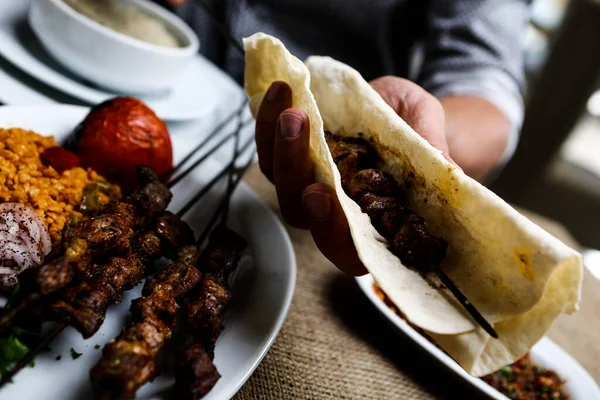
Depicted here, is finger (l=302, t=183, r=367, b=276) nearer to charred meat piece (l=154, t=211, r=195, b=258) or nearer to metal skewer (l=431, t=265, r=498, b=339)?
metal skewer (l=431, t=265, r=498, b=339)

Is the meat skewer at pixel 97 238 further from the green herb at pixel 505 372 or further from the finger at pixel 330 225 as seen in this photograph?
the green herb at pixel 505 372

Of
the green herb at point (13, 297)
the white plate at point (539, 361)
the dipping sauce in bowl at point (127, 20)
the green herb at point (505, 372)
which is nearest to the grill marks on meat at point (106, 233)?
the green herb at point (13, 297)

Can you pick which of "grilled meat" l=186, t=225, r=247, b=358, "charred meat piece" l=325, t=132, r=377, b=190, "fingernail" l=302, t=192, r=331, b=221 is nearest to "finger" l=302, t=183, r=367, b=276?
"fingernail" l=302, t=192, r=331, b=221

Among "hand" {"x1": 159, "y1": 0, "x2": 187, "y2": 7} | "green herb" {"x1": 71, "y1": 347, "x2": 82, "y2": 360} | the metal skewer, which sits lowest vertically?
"hand" {"x1": 159, "y1": 0, "x2": 187, "y2": 7}

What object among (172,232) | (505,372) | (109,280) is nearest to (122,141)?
(172,232)

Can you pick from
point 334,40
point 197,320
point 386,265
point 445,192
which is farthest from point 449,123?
point 197,320

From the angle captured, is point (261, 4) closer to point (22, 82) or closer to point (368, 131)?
point (22, 82)

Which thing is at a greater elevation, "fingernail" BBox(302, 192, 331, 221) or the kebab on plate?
"fingernail" BBox(302, 192, 331, 221)

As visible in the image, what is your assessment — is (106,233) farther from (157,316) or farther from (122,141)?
(122,141)
